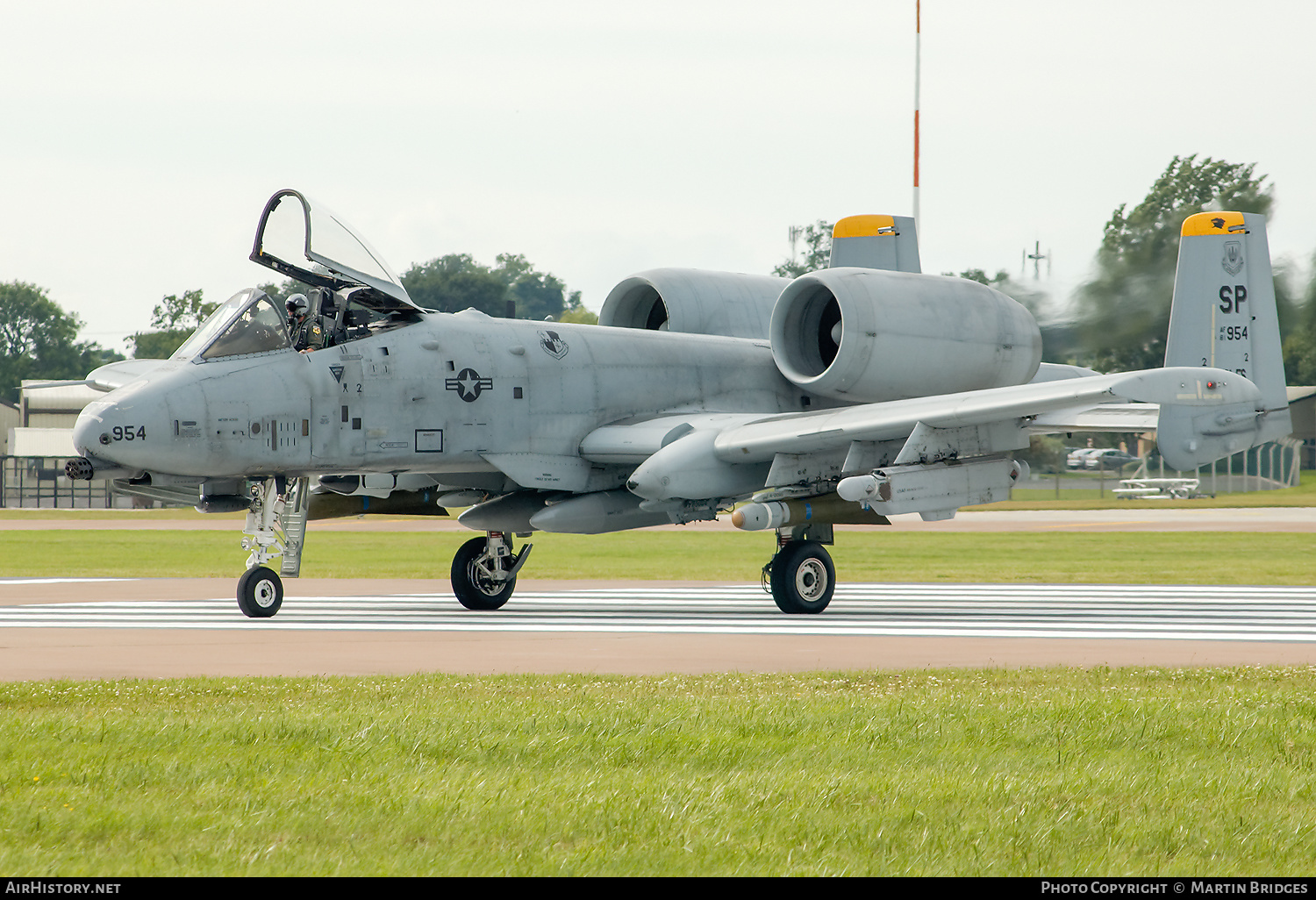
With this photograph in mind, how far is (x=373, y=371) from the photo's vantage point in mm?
14211

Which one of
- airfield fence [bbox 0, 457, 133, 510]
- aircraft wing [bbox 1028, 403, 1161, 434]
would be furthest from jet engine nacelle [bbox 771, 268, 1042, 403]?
airfield fence [bbox 0, 457, 133, 510]

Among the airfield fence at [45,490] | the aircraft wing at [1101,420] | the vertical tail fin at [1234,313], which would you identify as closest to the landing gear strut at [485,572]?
the aircraft wing at [1101,420]

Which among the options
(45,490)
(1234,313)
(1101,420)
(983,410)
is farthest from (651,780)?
(45,490)

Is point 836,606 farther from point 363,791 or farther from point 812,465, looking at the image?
point 363,791

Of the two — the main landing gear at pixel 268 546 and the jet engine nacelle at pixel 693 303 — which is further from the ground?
the jet engine nacelle at pixel 693 303

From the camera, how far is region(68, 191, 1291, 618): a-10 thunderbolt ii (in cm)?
1342

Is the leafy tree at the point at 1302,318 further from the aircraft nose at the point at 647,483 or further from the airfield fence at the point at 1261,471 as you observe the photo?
the airfield fence at the point at 1261,471

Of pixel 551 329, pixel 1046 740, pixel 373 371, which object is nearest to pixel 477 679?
pixel 1046 740

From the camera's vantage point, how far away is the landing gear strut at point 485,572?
628 inches

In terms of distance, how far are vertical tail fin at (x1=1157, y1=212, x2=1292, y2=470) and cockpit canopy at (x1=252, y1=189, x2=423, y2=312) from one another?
854cm

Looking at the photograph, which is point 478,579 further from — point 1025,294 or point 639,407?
point 1025,294

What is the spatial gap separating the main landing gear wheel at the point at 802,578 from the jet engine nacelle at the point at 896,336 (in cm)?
206

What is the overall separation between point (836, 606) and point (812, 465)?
2385mm

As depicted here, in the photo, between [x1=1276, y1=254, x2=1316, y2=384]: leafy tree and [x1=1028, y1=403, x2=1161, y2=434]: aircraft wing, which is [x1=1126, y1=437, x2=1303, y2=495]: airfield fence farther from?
[x1=1028, y1=403, x2=1161, y2=434]: aircraft wing
